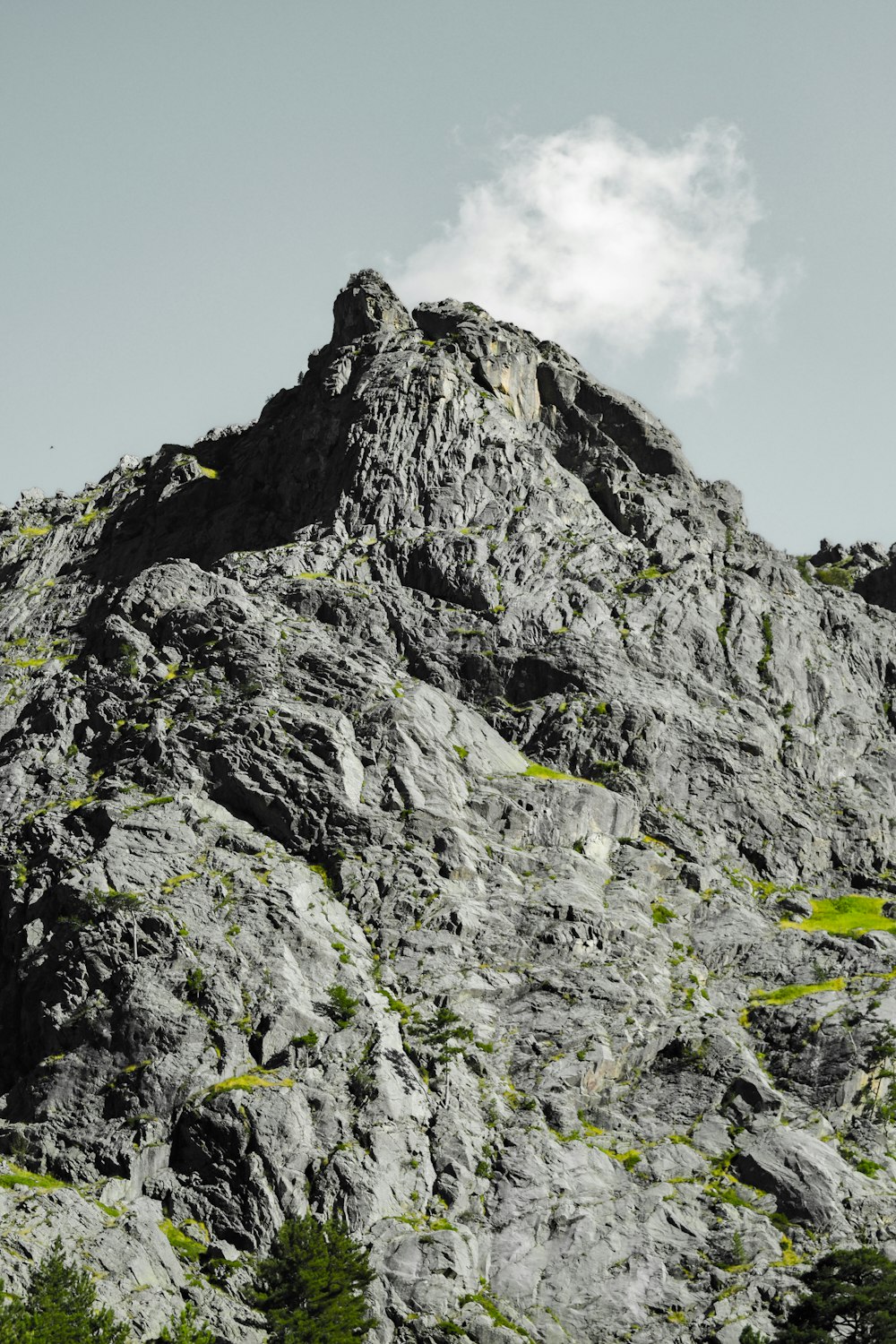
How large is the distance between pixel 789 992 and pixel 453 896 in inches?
739

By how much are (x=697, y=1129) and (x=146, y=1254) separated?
25566 mm

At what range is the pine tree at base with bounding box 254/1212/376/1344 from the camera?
44094mm

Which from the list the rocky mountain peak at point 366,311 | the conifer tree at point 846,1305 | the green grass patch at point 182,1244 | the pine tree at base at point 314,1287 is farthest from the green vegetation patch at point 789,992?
the rocky mountain peak at point 366,311

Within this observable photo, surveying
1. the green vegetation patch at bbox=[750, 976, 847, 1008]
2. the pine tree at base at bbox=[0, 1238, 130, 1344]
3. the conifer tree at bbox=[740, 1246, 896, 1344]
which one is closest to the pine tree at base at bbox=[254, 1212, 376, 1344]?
the pine tree at base at bbox=[0, 1238, 130, 1344]

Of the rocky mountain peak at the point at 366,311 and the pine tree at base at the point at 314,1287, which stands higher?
the rocky mountain peak at the point at 366,311

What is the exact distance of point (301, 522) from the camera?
101188 mm

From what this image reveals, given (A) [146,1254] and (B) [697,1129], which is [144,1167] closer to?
(A) [146,1254]

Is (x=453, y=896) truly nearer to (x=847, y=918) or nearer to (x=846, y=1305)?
(x=847, y=918)

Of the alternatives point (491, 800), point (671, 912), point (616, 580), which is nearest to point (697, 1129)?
point (671, 912)

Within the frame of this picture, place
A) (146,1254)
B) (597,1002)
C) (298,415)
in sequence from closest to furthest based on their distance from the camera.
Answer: (146,1254)
(597,1002)
(298,415)

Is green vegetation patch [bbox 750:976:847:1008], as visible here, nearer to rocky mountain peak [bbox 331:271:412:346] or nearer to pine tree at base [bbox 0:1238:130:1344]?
pine tree at base [bbox 0:1238:130:1344]

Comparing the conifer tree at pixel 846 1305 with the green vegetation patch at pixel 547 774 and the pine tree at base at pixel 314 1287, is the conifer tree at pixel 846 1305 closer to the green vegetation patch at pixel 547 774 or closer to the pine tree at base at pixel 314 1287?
the pine tree at base at pixel 314 1287

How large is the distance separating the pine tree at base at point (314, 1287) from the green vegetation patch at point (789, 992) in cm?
2700

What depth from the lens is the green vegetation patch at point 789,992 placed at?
64.5 meters
